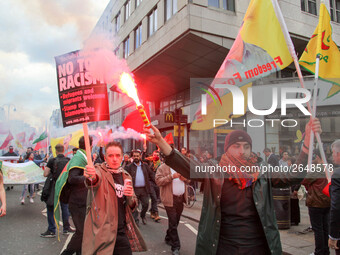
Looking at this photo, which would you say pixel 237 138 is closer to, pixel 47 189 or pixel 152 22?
pixel 47 189

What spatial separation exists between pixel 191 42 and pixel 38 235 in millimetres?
11944

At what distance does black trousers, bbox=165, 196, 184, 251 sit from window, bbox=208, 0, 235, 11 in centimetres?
1279

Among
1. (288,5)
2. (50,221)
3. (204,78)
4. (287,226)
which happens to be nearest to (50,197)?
(50,221)

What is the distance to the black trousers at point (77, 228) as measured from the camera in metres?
3.79

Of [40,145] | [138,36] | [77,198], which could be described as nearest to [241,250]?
[77,198]

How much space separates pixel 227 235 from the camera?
8.42ft

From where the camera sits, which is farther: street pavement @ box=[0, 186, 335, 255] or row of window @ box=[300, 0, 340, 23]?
row of window @ box=[300, 0, 340, 23]

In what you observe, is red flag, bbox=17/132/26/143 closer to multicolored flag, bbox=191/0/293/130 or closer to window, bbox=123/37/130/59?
window, bbox=123/37/130/59

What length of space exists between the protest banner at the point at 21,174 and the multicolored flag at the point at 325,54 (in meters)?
9.04

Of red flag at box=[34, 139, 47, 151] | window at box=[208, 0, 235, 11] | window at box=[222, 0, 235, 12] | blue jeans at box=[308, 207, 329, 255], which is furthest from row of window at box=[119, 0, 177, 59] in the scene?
blue jeans at box=[308, 207, 329, 255]

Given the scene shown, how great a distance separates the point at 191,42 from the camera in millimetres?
15359

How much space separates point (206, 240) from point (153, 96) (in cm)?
2232

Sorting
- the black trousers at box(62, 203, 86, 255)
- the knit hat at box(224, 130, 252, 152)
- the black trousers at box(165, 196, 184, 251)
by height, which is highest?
the knit hat at box(224, 130, 252, 152)

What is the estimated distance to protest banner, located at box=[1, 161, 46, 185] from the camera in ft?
31.9
